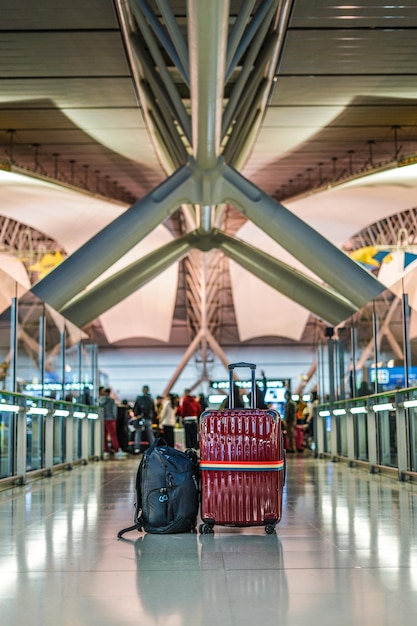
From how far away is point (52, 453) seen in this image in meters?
15.2

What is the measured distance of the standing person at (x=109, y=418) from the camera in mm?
24148

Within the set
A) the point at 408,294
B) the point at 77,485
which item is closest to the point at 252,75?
the point at 408,294

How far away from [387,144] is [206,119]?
1325 centimetres

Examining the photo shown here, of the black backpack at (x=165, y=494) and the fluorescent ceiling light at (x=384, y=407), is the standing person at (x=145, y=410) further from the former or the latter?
the black backpack at (x=165, y=494)

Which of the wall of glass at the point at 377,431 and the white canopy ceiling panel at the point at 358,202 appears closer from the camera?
the wall of glass at the point at 377,431

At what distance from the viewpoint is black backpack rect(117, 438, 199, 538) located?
6.55 meters

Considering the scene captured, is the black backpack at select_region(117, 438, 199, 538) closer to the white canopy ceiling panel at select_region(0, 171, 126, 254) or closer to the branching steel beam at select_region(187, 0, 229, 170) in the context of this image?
the branching steel beam at select_region(187, 0, 229, 170)

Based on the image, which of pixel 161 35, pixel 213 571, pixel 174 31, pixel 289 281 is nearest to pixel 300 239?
pixel 161 35

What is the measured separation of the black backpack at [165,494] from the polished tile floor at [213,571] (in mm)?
175

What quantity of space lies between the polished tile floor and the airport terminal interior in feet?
0.08

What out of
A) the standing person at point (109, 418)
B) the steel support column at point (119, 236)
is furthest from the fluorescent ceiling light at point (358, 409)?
the steel support column at point (119, 236)

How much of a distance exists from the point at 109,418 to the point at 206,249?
1589 cm

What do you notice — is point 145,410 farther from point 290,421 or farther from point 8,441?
point 8,441

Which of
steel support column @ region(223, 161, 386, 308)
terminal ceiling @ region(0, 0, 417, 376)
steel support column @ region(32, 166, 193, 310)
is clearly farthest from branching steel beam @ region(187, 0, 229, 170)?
steel support column @ region(223, 161, 386, 308)
